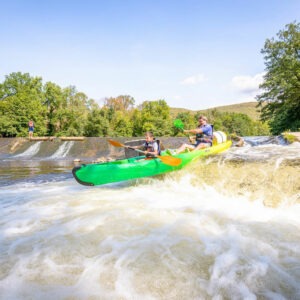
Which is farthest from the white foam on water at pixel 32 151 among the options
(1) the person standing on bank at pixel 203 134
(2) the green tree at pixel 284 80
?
(2) the green tree at pixel 284 80

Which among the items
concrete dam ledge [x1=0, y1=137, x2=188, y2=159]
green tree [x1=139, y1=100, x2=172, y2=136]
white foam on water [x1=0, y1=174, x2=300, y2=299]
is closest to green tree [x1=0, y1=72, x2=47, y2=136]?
concrete dam ledge [x1=0, y1=137, x2=188, y2=159]

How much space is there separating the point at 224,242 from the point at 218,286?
3.11ft

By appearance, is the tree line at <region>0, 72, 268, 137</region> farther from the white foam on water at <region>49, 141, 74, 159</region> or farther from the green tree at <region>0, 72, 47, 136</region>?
the white foam on water at <region>49, 141, 74, 159</region>

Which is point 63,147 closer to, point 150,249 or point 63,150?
point 63,150

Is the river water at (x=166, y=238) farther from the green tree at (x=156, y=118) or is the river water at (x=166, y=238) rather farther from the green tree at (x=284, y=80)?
the green tree at (x=156, y=118)

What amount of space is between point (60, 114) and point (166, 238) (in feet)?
110

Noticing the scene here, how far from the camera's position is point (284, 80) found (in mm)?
21672

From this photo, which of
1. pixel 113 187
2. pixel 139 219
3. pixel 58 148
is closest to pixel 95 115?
pixel 58 148

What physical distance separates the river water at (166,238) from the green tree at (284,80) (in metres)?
20.0

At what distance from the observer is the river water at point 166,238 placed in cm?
223

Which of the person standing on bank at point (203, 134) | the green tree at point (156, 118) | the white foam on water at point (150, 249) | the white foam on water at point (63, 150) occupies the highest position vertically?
the green tree at point (156, 118)

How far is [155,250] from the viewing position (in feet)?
9.65

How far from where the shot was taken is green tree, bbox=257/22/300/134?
2197cm

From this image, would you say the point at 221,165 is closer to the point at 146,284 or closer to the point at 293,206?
the point at 293,206
